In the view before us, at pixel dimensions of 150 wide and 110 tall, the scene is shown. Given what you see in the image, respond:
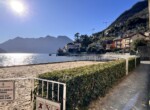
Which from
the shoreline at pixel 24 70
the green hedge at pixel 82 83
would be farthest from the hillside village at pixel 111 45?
the green hedge at pixel 82 83

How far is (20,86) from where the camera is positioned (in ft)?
36.1

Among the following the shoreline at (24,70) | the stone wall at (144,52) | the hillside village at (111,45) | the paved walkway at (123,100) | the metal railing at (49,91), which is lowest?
the paved walkway at (123,100)

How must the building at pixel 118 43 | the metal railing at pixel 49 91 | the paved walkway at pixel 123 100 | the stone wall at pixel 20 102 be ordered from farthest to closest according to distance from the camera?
the building at pixel 118 43 → the paved walkway at pixel 123 100 → the stone wall at pixel 20 102 → the metal railing at pixel 49 91

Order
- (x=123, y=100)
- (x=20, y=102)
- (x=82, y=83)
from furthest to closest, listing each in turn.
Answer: (x=123, y=100), (x=20, y=102), (x=82, y=83)

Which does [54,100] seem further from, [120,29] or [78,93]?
[120,29]

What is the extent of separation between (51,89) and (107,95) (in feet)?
14.0

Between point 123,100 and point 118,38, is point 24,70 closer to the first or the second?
point 123,100

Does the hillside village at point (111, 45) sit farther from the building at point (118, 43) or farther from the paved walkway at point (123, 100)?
the paved walkway at point (123, 100)

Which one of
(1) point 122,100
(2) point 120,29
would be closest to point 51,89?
(1) point 122,100

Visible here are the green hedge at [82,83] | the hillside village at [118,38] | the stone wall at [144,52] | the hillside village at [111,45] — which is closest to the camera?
the green hedge at [82,83]

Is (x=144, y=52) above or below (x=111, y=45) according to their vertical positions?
below

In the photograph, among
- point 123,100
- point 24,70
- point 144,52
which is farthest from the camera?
point 144,52

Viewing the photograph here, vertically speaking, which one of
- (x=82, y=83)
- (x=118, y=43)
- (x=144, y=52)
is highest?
(x=118, y=43)

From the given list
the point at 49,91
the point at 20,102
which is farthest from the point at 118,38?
the point at 49,91
